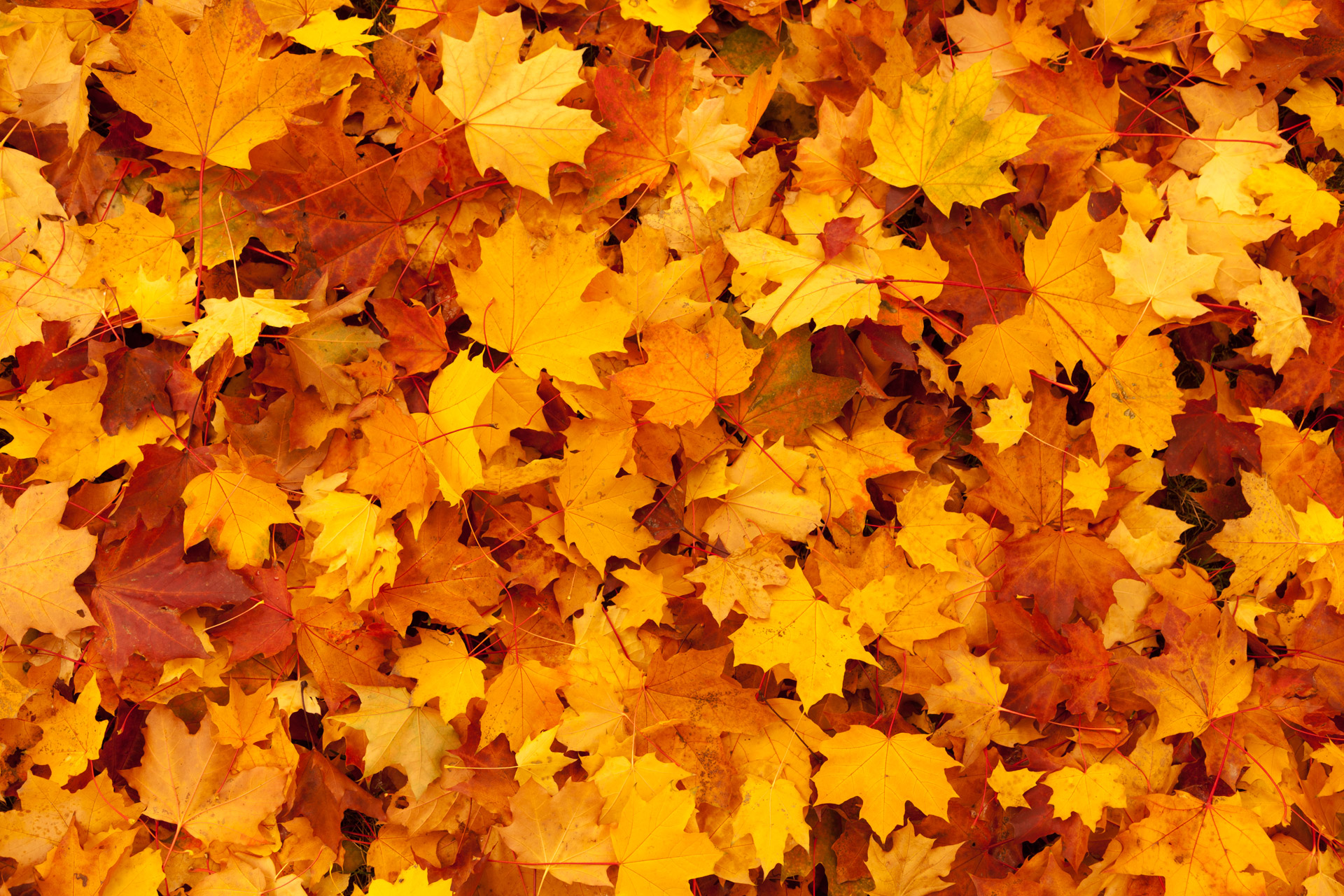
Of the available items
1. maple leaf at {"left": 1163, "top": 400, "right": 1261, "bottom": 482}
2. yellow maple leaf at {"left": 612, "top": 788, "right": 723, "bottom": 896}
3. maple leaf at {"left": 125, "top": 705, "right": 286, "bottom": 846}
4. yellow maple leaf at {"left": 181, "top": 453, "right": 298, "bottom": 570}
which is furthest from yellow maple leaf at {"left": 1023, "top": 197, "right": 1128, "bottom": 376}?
maple leaf at {"left": 125, "top": 705, "right": 286, "bottom": 846}

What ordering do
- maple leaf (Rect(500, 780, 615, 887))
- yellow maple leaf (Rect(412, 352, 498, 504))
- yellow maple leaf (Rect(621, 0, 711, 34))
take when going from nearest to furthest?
1. yellow maple leaf (Rect(412, 352, 498, 504))
2. maple leaf (Rect(500, 780, 615, 887))
3. yellow maple leaf (Rect(621, 0, 711, 34))

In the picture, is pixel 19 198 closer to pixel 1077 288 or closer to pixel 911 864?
pixel 1077 288

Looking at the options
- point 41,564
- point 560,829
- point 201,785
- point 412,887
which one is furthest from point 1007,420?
point 41,564

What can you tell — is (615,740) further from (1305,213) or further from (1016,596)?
(1305,213)

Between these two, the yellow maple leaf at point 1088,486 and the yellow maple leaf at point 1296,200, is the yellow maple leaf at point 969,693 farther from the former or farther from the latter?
the yellow maple leaf at point 1296,200

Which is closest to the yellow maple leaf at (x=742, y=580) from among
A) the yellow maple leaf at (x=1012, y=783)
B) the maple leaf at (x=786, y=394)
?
the maple leaf at (x=786, y=394)

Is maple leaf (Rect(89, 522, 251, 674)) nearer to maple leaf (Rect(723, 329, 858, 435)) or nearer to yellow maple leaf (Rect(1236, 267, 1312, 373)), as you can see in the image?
maple leaf (Rect(723, 329, 858, 435))

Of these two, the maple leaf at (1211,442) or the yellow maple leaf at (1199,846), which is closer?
the yellow maple leaf at (1199,846)

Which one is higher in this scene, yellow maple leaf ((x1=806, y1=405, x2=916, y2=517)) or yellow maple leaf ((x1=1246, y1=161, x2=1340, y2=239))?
yellow maple leaf ((x1=1246, y1=161, x2=1340, y2=239))
